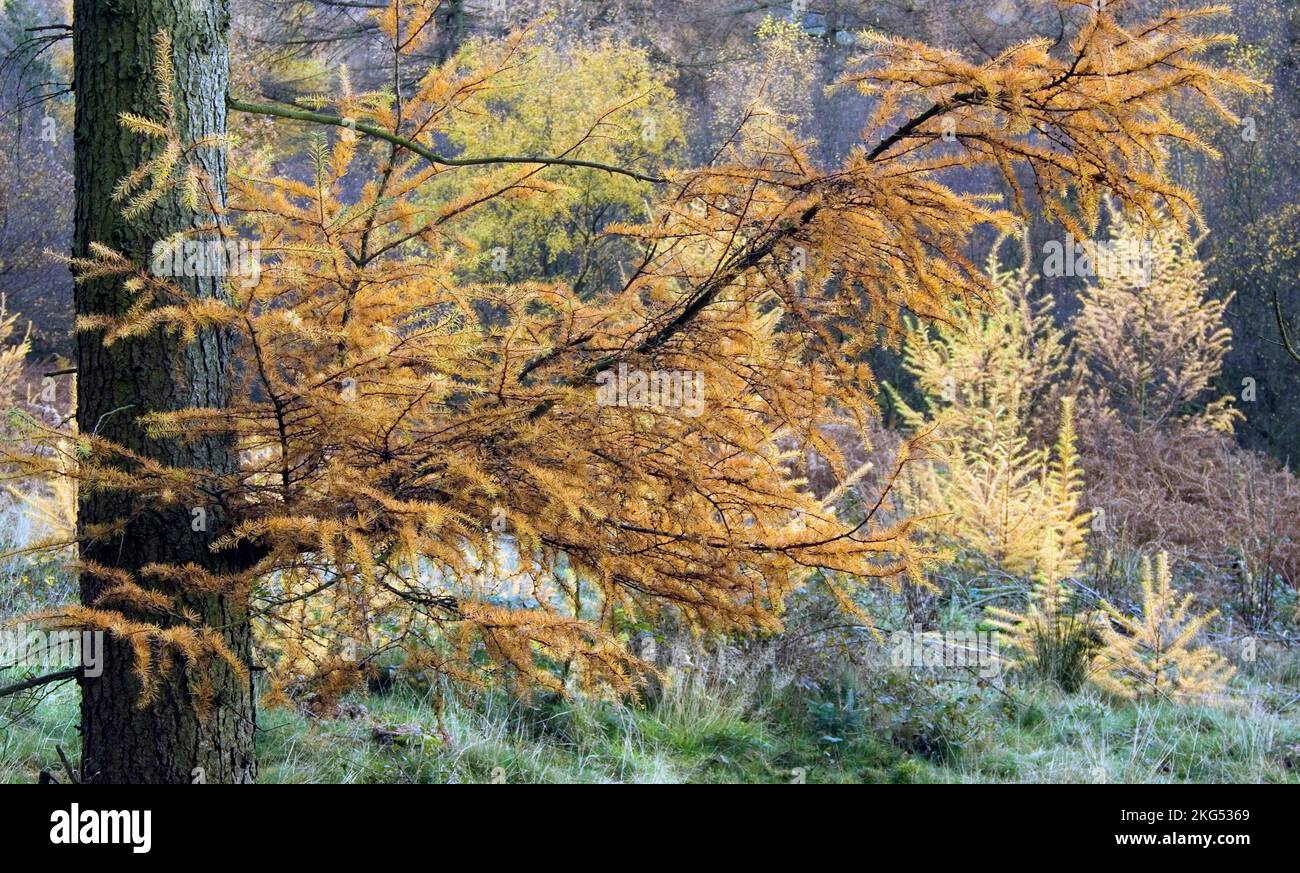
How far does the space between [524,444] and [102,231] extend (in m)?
1.33

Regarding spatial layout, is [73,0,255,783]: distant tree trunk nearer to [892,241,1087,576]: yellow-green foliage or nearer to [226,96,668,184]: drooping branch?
[226,96,668,184]: drooping branch

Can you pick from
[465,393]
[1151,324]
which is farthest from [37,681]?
Result: [1151,324]

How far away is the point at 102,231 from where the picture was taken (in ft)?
9.99

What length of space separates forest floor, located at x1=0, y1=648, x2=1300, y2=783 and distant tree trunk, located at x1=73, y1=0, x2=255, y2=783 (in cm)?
130

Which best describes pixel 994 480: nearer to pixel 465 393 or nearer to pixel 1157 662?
pixel 1157 662

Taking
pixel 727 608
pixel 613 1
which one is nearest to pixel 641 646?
pixel 727 608

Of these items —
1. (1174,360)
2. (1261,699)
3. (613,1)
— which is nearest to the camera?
(1261,699)

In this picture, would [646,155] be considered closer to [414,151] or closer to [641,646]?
[641,646]

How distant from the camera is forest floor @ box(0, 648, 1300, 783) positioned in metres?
4.52

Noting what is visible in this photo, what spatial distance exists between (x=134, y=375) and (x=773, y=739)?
349 cm

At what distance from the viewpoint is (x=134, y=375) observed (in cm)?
304

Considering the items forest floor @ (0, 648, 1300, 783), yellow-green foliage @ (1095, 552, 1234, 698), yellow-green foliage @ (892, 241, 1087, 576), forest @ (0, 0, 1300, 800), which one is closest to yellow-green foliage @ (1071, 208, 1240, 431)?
yellow-green foliage @ (892, 241, 1087, 576)

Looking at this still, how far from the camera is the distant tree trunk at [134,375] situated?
3.00 metres

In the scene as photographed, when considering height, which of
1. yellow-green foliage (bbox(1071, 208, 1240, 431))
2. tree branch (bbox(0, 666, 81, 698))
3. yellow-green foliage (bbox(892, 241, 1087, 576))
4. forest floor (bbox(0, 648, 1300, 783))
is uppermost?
yellow-green foliage (bbox(1071, 208, 1240, 431))
